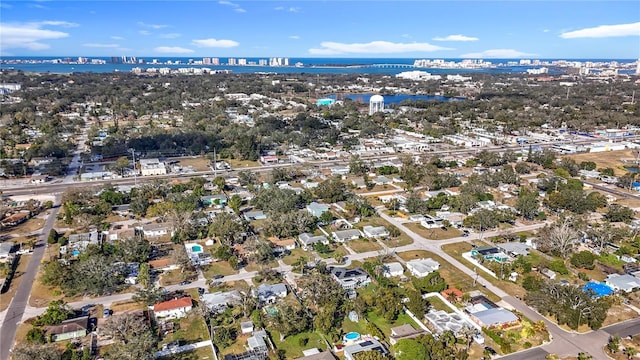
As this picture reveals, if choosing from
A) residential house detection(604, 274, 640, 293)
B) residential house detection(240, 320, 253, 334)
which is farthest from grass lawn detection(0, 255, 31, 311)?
residential house detection(604, 274, 640, 293)

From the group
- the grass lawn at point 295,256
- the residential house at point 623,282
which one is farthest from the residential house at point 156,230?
the residential house at point 623,282

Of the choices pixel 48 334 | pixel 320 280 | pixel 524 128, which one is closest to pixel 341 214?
pixel 320 280

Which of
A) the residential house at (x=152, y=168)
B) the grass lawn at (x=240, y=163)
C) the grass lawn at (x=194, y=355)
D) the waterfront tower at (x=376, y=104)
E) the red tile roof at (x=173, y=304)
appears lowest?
the grass lawn at (x=194, y=355)

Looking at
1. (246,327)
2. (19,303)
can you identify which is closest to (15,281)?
(19,303)

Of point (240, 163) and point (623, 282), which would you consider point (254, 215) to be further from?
point (623, 282)

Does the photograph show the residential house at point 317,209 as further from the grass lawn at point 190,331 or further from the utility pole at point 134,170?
the utility pole at point 134,170

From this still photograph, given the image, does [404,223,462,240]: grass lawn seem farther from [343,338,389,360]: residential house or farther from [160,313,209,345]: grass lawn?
[160,313,209,345]: grass lawn
